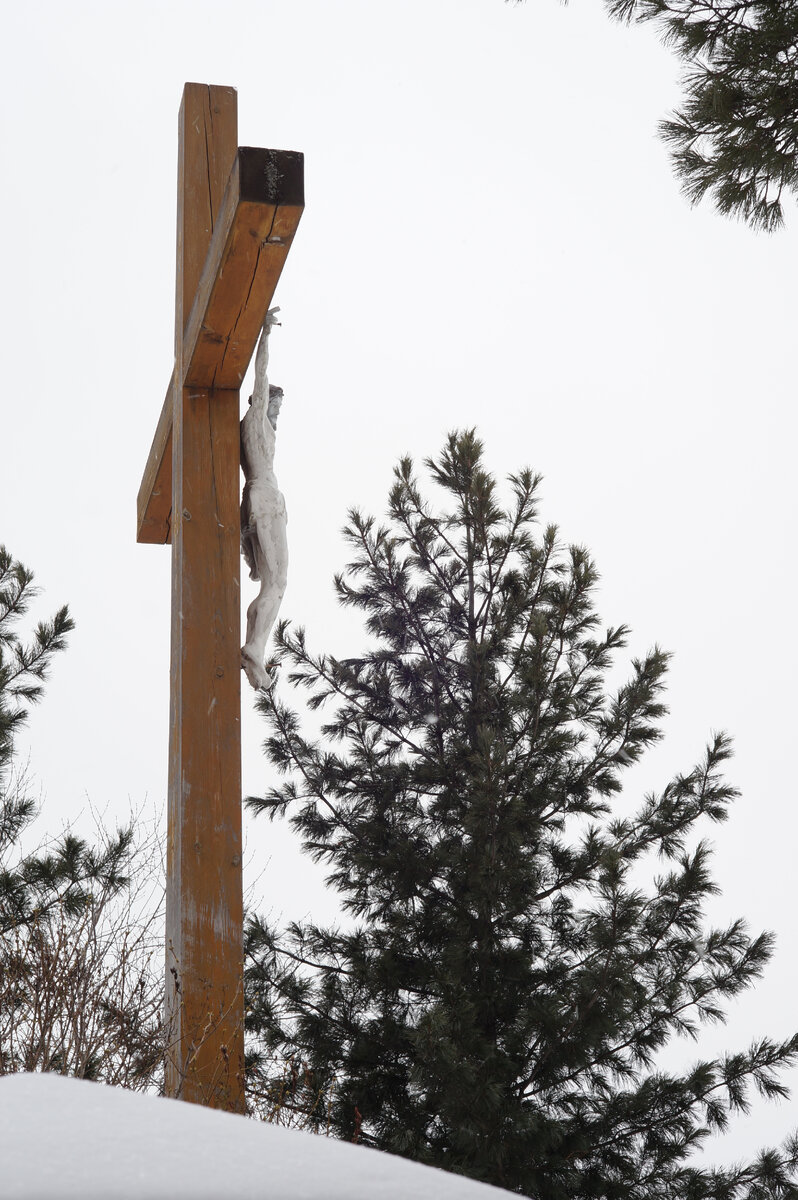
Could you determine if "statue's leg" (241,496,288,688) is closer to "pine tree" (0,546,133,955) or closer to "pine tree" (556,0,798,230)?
"pine tree" (556,0,798,230)

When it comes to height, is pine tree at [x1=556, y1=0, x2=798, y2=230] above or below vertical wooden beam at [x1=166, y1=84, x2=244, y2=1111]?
above

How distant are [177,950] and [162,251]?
21726 mm

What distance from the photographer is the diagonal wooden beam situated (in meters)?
2.00

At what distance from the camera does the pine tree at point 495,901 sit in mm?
4480

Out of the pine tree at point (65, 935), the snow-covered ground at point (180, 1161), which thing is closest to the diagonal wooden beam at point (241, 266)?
the pine tree at point (65, 935)

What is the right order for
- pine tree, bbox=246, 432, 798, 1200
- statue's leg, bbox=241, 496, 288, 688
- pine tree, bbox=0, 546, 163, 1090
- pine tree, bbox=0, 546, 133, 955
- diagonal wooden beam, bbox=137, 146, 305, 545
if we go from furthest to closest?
pine tree, bbox=0, 546, 133, 955, pine tree, bbox=246, 432, 798, 1200, pine tree, bbox=0, 546, 163, 1090, statue's leg, bbox=241, 496, 288, 688, diagonal wooden beam, bbox=137, 146, 305, 545

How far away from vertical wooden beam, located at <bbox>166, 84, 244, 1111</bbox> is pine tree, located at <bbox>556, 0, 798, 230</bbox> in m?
1.28

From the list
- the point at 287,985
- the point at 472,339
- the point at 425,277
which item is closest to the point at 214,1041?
the point at 287,985

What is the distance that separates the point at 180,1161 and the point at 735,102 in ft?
9.94

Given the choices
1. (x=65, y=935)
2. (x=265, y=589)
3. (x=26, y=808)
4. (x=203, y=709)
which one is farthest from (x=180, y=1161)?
(x=26, y=808)

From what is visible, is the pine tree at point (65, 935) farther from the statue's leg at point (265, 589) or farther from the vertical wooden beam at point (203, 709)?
the statue's leg at point (265, 589)

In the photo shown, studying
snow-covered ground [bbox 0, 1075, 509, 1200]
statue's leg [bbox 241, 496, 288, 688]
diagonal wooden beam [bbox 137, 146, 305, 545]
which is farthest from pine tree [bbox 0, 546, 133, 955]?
snow-covered ground [bbox 0, 1075, 509, 1200]

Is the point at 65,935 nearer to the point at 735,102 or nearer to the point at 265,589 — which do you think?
the point at 265,589

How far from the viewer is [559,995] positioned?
457cm
